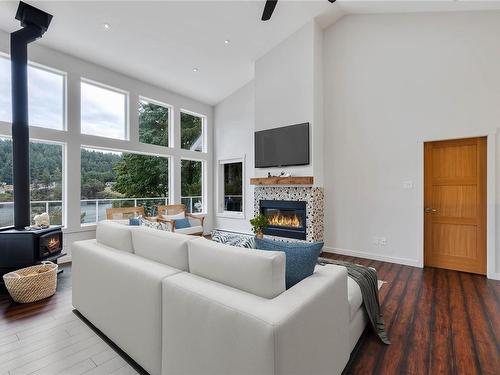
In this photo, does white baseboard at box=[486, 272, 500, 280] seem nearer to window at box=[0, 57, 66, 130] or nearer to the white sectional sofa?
the white sectional sofa

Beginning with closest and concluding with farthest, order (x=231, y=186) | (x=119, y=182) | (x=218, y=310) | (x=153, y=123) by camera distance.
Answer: (x=218, y=310) → (x=119, y=182) → (x=153, y=123) → (x=231, y=186)

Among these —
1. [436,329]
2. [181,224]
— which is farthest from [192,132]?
[436,329]

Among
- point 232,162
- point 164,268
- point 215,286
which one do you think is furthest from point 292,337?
point 232,162

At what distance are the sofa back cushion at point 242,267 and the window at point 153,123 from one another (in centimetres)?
477

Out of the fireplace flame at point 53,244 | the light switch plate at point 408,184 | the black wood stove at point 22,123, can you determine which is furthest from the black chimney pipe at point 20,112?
the light switch plate at point 408,184

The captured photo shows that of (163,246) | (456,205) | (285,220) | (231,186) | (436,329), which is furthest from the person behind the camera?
(231,186)

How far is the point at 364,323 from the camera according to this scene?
223 centimetres

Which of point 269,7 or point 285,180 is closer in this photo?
point 269,7

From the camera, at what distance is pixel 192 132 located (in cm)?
690

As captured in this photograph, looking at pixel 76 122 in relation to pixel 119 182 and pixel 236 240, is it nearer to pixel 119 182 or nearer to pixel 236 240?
pixel 119 182

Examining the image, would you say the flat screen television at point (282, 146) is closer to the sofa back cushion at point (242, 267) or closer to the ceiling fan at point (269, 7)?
the ceiling fan at point (269, 7)

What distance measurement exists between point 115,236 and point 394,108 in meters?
4.46

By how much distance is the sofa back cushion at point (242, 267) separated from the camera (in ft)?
4.39

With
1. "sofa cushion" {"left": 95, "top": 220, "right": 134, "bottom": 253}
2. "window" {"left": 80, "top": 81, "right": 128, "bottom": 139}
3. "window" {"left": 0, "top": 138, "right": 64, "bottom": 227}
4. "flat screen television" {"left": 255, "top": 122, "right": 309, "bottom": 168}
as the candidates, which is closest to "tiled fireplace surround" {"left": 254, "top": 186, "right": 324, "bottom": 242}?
"flat screen television" {"left": 255, "top": 122, "right": 309, "bottom": 168}
